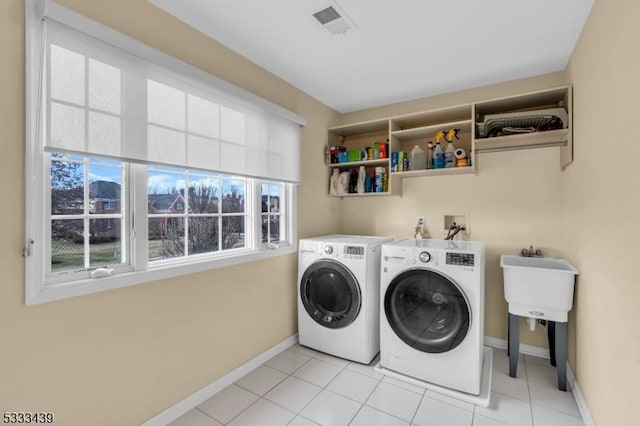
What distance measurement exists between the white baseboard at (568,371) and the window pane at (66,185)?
2.96 m

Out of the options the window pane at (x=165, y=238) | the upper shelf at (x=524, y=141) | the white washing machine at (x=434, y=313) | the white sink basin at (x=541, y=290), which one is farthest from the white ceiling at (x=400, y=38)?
the white sink basin at (x=541, y=290)

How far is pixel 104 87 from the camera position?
1.39 m

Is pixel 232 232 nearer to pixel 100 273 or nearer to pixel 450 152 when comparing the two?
pixel 100 273

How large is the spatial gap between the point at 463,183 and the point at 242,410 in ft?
8.52

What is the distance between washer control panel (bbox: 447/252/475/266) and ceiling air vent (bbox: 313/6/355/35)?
1.64 m

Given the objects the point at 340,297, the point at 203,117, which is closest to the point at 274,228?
the point at 340,297

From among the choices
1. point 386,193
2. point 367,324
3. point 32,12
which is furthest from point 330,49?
point 367,324

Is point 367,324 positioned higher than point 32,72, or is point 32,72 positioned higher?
point 32,72

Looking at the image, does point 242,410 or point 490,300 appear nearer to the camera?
point 242,410

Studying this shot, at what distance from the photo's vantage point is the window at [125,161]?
123 centimetres

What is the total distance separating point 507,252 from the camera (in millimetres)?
2559

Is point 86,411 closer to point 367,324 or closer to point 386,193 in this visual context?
Answer: point 367,324

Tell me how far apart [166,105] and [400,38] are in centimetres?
157

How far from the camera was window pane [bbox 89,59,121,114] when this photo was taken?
135 centimetres
